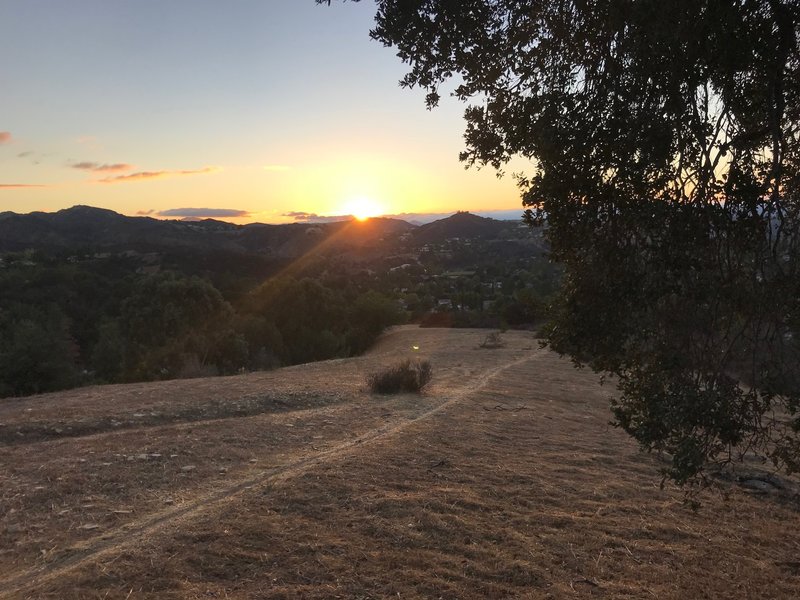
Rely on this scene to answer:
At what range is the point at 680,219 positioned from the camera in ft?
12.5

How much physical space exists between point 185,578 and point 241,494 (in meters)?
1.64

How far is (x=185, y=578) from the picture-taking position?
4047mm

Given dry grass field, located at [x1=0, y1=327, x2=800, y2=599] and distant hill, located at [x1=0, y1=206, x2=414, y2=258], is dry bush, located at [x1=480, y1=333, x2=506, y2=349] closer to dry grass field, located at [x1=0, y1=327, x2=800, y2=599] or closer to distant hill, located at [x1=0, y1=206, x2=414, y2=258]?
dry grass field, located at [x1=0, y1=327, x2=800, y2=599]

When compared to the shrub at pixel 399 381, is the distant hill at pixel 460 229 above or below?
above

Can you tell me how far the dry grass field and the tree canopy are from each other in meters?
1.59

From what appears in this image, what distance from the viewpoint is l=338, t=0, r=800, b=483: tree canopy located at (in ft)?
12.0

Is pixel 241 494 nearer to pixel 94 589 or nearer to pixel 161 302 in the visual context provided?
pixel 94 589

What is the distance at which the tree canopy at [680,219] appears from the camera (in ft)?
12.0

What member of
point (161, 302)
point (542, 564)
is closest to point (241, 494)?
point (542, 564)

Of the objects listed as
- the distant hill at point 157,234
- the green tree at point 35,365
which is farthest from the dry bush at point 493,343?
the distant hill at point 157,234

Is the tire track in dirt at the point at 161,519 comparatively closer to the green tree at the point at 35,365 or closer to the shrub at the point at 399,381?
the shrub at the point at 399,381

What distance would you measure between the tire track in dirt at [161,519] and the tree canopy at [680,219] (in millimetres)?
3617

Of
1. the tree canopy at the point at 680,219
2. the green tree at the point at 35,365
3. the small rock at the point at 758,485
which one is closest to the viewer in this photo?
the tree canopy at the point at 680,219

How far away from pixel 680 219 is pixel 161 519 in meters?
4.86
